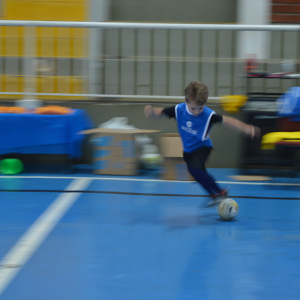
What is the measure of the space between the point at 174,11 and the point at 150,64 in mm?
1586

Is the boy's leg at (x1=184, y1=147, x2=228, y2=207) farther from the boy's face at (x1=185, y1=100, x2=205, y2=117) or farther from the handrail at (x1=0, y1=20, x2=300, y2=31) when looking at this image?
the handrail at (x1=0, y1=20, x2=300, y2=31)

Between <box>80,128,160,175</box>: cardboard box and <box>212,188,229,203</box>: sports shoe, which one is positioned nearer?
<box>212,188,229,203</box>: sports shoe

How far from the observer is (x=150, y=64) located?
752 cm

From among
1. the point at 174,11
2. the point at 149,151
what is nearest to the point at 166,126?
the point at 149,151

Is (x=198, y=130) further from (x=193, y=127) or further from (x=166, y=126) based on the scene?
(x=166, y=126)

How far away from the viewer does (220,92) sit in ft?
24.0

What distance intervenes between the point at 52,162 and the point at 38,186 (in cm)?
161

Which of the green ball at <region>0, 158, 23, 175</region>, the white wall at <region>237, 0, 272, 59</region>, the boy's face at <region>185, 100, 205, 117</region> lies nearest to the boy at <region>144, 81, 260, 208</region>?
the boy's face at <region>185, 100, 205, 117</region>

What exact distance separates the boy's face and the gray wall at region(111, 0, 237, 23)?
4626mm

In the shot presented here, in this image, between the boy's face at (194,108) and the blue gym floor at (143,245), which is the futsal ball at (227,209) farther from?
the boy's face at (194,108)

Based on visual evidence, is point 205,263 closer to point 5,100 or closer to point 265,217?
point 265,217

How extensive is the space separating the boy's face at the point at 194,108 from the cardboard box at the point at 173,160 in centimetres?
183

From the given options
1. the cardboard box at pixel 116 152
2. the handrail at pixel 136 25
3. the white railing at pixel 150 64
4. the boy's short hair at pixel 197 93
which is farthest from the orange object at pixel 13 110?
the boy's short hair at pixel 197 93

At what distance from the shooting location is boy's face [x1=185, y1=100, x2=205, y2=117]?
420 centimetres
